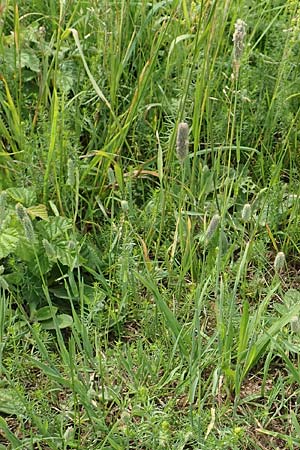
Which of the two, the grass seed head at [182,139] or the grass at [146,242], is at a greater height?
the grass seed head at [182,139]

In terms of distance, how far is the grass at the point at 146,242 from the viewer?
1.31 m

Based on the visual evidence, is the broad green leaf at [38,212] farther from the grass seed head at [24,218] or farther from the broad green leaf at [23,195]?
the grass seed head at [24,218]

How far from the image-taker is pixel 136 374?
4.47ft

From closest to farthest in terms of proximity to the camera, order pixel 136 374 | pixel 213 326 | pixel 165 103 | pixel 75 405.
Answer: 1. pixel 75 405
2. pixel 136 374
3. pixel 213 326
4. pixel 165 103

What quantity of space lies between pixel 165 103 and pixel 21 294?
25.1 inches

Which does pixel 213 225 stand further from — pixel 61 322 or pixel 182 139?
pixel 61 322

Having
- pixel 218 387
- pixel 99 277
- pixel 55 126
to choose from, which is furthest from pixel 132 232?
pixel 218 387

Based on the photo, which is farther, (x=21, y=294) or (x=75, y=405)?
(x=21, y=294)

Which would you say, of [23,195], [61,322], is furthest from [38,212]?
[61,322]

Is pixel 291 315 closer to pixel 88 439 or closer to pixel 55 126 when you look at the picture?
pixel 88 439

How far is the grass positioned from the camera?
4.28ft

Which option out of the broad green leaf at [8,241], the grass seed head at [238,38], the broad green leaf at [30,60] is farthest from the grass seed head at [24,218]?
the broad green leaf at [30,60]

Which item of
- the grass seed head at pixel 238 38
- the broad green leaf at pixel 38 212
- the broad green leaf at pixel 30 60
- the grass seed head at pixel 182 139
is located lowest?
the broad green leaf at pixel 38 212

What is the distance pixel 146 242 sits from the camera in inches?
62.9
